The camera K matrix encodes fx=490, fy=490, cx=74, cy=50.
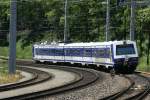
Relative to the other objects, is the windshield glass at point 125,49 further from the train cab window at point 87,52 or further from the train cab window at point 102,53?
the train cab window at point 87,52

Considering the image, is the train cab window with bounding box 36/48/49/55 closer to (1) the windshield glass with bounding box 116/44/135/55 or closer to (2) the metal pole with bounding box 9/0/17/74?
(1) the windshield glass with bounding box 116/44/135/55

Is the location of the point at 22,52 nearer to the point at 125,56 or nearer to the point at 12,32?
the point at 125,56

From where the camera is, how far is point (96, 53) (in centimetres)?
4275

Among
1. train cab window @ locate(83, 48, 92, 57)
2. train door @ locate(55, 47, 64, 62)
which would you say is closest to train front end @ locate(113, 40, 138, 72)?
train cab window @ locate(83, 48, 92, 57)

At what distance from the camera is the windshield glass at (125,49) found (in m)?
38.0

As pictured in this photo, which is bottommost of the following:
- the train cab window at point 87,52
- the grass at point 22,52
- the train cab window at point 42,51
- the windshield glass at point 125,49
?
the grass at point 22,52

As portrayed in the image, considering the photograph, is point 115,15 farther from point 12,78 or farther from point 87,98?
point 87,98

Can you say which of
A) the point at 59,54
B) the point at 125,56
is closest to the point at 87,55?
the point at 125,56

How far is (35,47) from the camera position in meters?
61.4

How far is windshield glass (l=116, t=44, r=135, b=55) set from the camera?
3798 centimetres

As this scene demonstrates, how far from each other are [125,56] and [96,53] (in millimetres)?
5255

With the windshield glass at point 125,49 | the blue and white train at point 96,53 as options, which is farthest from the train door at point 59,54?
the windshield glass at point 125,49

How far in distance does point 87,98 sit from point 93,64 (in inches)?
925

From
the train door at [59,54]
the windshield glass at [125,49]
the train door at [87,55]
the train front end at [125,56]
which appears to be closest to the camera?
the train front end at [125,56]
